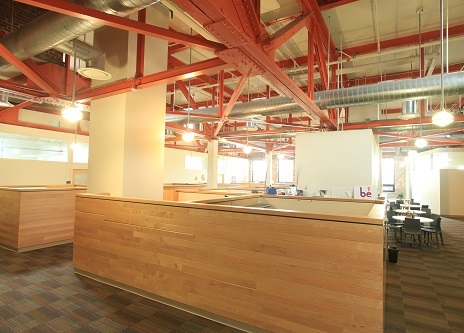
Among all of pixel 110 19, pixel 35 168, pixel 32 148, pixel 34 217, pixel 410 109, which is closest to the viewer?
pixel 110 19

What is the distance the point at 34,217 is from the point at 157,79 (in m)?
3.64

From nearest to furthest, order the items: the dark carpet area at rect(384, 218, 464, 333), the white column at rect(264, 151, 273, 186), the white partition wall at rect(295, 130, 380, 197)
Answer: the dark carpet area at rect(384, 218, 464, 333), the white partition wall at rect(295, 130, 380, 197), the white column at rect(264, 151, 273, 186)

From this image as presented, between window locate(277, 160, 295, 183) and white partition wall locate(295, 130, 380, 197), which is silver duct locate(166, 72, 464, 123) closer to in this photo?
white partition wall locate(295, 130, 380, 197)

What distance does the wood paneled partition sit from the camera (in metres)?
2.13

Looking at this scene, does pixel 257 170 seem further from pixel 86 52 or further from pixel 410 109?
pixel 86 52

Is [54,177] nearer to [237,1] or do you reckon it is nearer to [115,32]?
[115,32]

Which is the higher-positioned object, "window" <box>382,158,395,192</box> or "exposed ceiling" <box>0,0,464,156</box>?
"exposed ceiling" <box>0,0,464,156</box>

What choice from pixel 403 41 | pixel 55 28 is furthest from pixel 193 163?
pixel 55 28

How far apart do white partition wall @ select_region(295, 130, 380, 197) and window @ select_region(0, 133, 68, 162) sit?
332 inches

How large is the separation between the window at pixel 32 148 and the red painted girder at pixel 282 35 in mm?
8976

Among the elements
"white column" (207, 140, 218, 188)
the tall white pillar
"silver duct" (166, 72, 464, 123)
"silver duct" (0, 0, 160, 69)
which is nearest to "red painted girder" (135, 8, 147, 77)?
the tall white pillar

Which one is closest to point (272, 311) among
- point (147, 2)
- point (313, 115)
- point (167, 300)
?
point (167, 300)

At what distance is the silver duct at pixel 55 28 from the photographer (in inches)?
109

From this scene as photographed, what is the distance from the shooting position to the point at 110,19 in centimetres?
269
